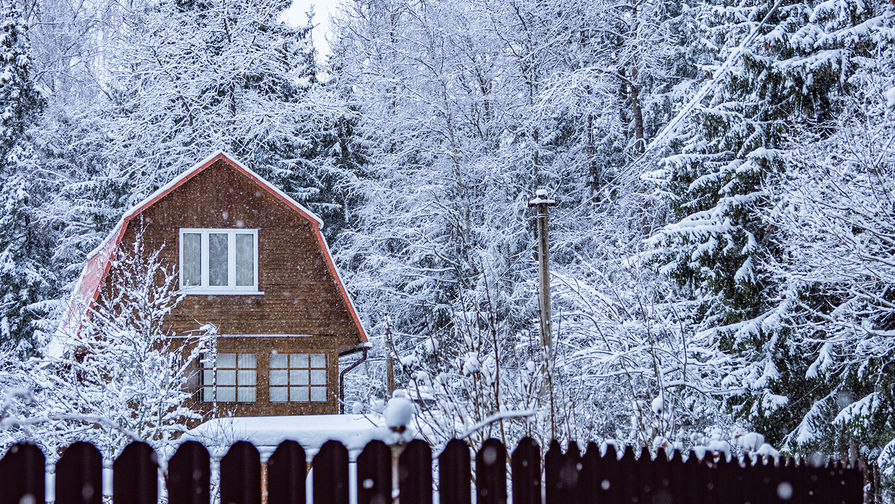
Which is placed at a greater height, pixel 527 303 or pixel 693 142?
pixel 693 142

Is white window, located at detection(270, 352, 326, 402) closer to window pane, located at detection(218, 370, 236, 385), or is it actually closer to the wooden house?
the wooden house

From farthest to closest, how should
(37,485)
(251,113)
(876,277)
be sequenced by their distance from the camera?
(251,113) < (876,277) < (37,485)

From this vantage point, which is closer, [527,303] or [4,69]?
[527,303]

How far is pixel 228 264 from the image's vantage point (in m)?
17.1

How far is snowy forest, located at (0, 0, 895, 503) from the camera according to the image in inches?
421

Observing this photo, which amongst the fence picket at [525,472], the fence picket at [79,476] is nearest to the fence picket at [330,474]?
the fence picket at [79,476]

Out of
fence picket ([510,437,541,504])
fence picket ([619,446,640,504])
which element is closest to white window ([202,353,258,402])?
fence picket ([619,446,640,504])

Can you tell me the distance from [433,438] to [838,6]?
977cm

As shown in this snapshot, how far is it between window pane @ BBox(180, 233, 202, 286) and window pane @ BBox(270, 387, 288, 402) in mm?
2496

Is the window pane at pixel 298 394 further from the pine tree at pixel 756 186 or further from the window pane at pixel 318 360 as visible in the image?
the pine tree at pixel 756 186

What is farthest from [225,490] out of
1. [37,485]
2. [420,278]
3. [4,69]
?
[4,69]

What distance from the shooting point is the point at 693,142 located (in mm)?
14172

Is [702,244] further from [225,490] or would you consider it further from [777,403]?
[225,490]

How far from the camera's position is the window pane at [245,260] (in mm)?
17062
